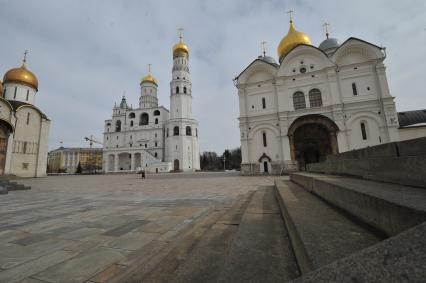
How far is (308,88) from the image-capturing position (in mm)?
22016

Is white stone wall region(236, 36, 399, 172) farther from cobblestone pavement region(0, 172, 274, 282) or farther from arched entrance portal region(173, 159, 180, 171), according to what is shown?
arched entrance portal region(173, 159, 180, 171)

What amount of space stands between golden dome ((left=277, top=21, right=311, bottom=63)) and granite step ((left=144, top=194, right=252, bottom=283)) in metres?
27.0

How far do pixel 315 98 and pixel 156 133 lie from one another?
4522cm

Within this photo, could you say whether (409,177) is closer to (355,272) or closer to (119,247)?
(355,272)

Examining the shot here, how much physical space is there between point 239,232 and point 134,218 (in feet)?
8.51

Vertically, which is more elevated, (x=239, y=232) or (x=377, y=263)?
(x=377, y=263)

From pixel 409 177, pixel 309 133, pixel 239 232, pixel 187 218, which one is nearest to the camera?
pixel 409 177

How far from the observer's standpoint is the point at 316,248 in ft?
4.85

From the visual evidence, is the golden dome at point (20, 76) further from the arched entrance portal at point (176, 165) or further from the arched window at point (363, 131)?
the arched window at point (363, 131)

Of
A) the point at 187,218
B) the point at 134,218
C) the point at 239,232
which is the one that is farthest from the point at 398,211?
the point at 134,218

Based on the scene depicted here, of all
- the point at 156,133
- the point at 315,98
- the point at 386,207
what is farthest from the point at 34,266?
the point at 156,133

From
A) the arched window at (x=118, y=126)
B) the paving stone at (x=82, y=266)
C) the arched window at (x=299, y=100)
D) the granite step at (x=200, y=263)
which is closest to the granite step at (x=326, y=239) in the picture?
the granite step at (x=200, y=263)

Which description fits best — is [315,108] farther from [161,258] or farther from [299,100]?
[161,258]

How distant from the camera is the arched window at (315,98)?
21.6 metres
